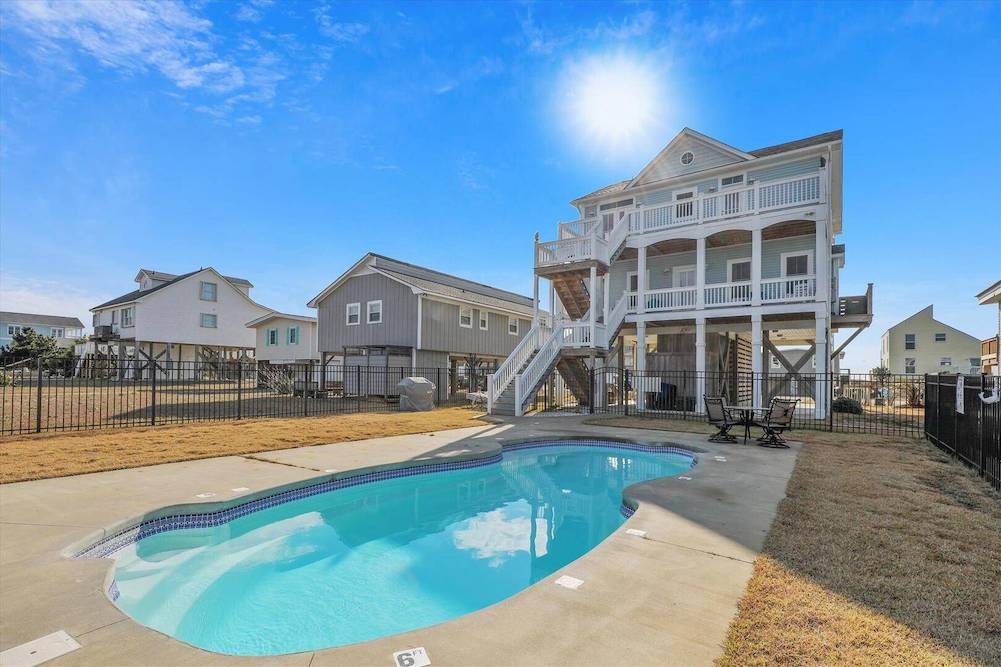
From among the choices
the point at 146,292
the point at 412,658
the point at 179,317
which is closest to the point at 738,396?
the point at 412,658

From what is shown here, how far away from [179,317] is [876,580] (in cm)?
4285

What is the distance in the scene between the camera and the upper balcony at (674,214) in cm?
1561

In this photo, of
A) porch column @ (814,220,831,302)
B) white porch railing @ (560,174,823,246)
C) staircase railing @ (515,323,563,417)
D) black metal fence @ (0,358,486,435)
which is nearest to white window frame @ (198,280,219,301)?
black metal fence @ (0,358,486,435)

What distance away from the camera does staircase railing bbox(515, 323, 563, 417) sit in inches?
638

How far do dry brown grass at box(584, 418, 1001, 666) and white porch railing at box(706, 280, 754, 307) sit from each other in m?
10.8

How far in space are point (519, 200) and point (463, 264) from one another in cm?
1153

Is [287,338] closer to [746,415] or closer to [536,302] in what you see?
[536,302]

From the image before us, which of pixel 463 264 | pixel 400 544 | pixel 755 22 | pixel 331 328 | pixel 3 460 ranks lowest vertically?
pixel 400 544

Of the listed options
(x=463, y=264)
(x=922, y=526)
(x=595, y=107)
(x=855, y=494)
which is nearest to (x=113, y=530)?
(x=922, y=526)

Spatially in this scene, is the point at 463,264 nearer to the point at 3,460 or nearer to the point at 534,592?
the point at 3,460

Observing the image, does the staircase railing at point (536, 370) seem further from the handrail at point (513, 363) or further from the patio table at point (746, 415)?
the patio table at point (746, 415)

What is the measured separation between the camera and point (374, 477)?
25.5ft

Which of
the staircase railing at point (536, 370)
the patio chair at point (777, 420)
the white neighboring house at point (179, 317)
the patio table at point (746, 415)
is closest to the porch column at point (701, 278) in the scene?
the staircase railing at point (536, 370)

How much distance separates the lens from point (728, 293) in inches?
660
